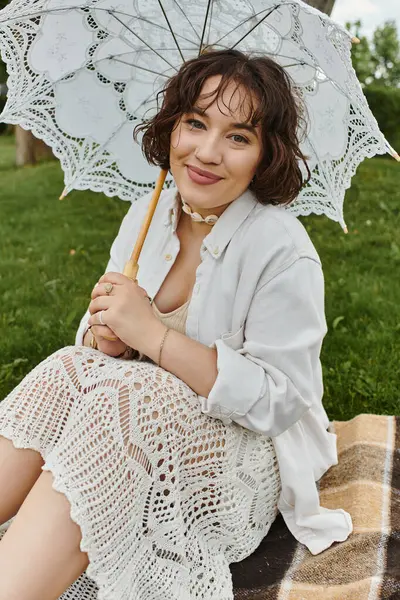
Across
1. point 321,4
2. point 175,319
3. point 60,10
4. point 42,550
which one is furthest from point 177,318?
point 321,4

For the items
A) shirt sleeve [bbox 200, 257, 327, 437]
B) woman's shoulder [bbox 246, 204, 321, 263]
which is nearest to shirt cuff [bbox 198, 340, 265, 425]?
shirt sleeve [bbox 200, 257, 327, 437]

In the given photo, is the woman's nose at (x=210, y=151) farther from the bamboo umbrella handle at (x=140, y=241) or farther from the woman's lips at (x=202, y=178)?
the bamboo umbrella handle at (x=140, y=241)

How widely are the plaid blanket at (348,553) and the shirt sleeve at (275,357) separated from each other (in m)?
0.47

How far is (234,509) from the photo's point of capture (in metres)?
2.30

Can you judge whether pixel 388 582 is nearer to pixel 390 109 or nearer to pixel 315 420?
pixel 315 420

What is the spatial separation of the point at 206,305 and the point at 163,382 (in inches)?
15.3

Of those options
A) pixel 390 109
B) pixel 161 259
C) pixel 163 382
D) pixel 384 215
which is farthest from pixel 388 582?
pixel 390 109

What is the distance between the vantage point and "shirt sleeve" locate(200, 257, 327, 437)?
86.9 inches

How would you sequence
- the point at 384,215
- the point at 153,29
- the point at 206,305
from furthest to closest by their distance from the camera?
the point at 384,215, the point at 153,29, the point at 206,305

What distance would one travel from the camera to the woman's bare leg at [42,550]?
188 cm

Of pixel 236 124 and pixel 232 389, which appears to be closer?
pixel 232 389

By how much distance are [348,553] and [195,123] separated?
4.99 feet

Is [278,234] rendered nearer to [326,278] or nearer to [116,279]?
[116,279]

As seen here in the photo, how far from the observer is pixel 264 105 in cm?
232
